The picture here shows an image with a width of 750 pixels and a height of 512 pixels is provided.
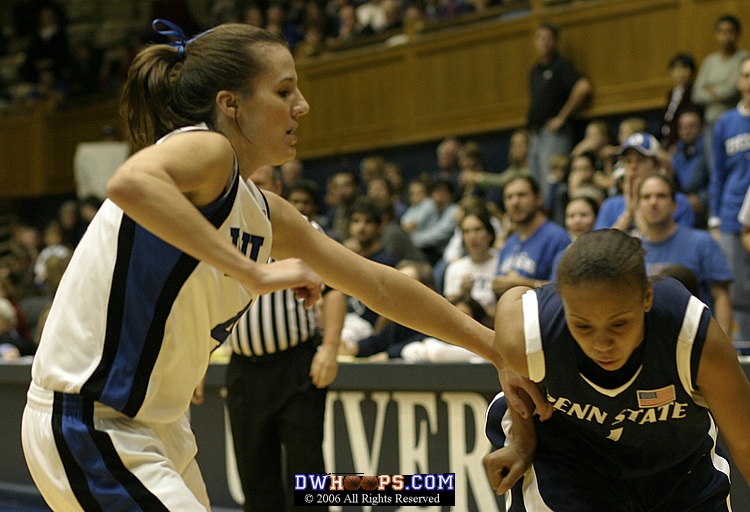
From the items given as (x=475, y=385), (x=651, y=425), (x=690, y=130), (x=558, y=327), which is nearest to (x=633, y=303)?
(x=558, y=327)

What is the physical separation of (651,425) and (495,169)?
9455 millimetres

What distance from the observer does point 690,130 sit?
29.8ft

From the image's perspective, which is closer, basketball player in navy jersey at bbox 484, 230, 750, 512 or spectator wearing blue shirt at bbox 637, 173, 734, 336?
basketball player in navy jersey at bbox 484, 230, 750, 512

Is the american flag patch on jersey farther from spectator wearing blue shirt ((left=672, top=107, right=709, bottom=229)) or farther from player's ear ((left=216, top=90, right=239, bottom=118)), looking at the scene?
spectator wearing blue shirt ((left=672, top=107, right=709, bottom=229))

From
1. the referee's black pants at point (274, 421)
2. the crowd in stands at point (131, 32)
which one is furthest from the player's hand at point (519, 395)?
the crowd in stands at point (131, 32)

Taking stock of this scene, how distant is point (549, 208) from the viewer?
9.87m

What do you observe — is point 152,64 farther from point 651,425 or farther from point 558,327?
point 651,425

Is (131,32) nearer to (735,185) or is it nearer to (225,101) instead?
(735,185)

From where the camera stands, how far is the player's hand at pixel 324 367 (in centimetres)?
504

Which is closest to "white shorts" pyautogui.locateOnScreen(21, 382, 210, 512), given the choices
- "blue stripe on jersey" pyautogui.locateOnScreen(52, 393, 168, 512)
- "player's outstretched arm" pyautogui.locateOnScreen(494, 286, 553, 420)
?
"blue stripe on jersey" pyautogui.locateOnScreen(52, 393, 168, 512)

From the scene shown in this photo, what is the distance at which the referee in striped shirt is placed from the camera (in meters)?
5.07

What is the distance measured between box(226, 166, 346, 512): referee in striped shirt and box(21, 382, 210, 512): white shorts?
258cm

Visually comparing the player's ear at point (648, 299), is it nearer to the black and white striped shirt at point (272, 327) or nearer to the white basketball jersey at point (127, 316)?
the white basketball jersey at point (127, 316)

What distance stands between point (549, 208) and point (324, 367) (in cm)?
529
